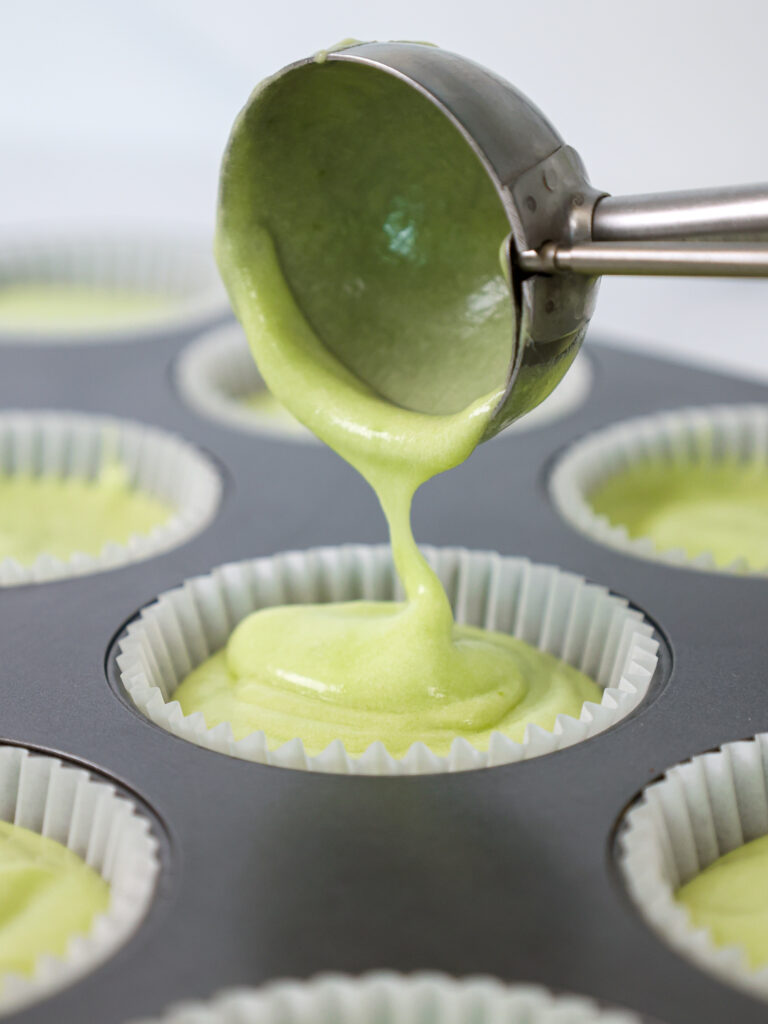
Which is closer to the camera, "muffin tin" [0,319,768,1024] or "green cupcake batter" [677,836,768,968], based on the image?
"muffin tin" [0,319,768,1024]

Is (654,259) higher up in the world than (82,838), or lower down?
higher up

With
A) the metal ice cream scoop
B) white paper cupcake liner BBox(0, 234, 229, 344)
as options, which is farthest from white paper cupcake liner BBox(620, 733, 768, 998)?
white paper cupcake liner BBox(0, 234, 229, 344)

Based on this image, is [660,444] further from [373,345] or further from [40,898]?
[40,898]

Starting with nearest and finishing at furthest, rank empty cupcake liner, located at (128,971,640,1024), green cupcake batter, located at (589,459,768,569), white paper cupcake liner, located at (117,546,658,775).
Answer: empty cupcake liner, located at (128,971,640,1024) → white paper cupcake liner, located at (117,546,658,775) → green cupcake batter, located at (589,459,768,569)

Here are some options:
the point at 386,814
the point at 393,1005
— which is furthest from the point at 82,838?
the point at 393,1005

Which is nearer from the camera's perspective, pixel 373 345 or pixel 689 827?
pixel 689 827

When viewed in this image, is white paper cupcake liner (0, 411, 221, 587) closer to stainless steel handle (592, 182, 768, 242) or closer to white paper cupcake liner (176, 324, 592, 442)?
white paper cupcake liner (176, 324, 592, 442)

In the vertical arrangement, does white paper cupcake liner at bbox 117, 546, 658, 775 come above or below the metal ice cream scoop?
below

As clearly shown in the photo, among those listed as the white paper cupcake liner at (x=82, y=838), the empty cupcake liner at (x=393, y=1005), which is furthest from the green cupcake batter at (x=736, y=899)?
the white paper cupcake liner at (x=82, y=838)
